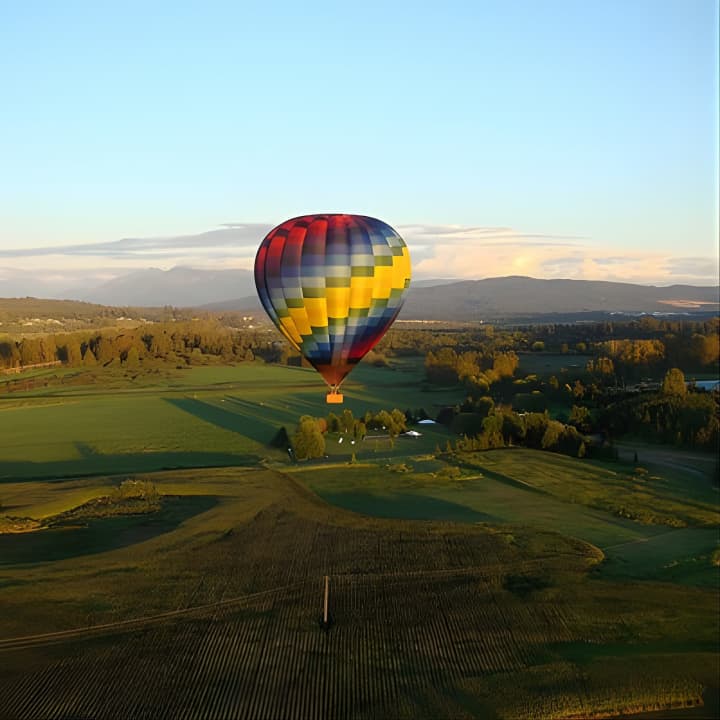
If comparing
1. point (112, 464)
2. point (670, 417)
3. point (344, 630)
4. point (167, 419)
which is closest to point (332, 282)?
point (344, 630)

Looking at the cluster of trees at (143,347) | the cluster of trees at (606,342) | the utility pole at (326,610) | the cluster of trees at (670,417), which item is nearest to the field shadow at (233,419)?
the cluster of trees at (143,347)

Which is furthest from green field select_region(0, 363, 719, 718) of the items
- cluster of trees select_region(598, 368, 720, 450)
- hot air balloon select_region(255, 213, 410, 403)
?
hot air balloon select_region(255, 213, 410, 403)

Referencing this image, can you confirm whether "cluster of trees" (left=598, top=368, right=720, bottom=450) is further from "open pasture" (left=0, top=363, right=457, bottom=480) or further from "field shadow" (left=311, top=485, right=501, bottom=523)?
"field shadow" (left=311, top=485, right=501, bottom=523)

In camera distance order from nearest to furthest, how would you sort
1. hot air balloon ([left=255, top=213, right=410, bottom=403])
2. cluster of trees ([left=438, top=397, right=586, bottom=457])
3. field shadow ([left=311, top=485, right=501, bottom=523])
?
1. hot air balloon ([left=255, top=213, right=410, bottom=403])
2. field shadow ([left=311, top=485, right=501, bottom=523])
3. cluster of trees ([left=438, top=397, right=586, bottom=457])

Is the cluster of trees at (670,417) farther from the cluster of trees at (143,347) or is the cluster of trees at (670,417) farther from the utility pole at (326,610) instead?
the utility pole at (326,610)

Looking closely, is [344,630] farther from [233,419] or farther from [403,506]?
[233,419]

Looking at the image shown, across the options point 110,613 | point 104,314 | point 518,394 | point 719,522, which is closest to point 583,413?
point 518,394

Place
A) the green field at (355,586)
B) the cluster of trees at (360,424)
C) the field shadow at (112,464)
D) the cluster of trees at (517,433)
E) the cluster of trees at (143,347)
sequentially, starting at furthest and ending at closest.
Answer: the cluster of trees at (143,347), the cluster of trees at (360,424), the cluster of trees at (517,433), the field shadow at (112,464), the green field at (355,586)
